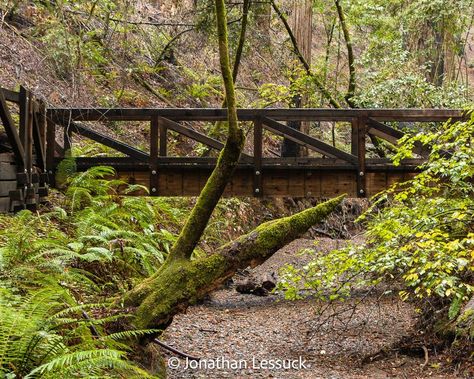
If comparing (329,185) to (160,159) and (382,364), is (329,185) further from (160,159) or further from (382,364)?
(382,364)

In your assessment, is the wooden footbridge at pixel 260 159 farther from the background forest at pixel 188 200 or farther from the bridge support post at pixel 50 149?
the background forest at pixel 188 200

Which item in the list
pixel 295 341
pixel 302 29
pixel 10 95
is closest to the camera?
pixel 295 341

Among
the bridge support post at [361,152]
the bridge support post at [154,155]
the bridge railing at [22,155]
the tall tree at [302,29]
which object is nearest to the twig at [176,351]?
the bridge railing at [22,155]

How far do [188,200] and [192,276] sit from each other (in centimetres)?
811

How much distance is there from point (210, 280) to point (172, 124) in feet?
17.9

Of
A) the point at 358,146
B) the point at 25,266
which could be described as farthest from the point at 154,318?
the point at 358,146

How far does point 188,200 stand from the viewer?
13547 millimetres

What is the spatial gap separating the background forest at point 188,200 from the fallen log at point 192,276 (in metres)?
0.19

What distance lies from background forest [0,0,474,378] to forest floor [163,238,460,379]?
35cm

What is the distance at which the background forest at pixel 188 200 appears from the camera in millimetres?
4812

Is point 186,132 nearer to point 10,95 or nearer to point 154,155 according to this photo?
point 154,155

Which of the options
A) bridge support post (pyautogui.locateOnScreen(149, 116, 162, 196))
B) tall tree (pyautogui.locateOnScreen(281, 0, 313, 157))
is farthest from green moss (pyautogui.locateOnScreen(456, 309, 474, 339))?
tall tree (pyautogui.locateOnScreen(281, 0, 313, 157))

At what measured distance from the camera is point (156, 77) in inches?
722

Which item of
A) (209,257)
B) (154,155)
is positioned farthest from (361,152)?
(209,257)
